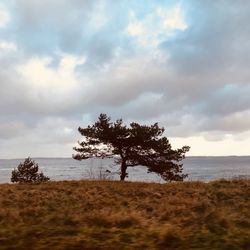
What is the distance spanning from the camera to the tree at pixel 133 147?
37812 millimetres

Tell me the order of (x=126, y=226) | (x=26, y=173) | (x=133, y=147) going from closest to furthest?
(x=126, y=226), (x=133, y=147), (x=26, y=173)

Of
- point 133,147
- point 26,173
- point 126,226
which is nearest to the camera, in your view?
point 126,226

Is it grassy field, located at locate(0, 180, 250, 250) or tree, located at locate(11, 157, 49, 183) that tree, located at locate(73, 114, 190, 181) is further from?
grassy field, located at locate(0, 180, 250, 250)

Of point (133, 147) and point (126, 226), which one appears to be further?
point (133, 147)

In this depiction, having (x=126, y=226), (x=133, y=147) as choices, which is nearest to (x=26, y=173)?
(x=133, y=147)

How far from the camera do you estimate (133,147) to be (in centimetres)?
3806

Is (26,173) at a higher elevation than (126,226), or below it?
higher

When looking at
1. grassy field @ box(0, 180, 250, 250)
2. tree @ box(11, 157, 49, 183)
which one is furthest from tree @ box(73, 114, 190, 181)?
grassy field @ box(0, 180, 250, 250)

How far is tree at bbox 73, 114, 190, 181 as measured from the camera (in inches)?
1489

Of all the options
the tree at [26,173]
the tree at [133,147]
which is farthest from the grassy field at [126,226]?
the tree at [26,173]

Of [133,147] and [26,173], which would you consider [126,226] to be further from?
[26,173]

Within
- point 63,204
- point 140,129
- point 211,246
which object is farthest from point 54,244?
point 140,129

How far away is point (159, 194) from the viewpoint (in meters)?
16.1

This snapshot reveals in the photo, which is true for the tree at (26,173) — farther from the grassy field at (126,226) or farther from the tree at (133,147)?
the grassy field at (126,226)
